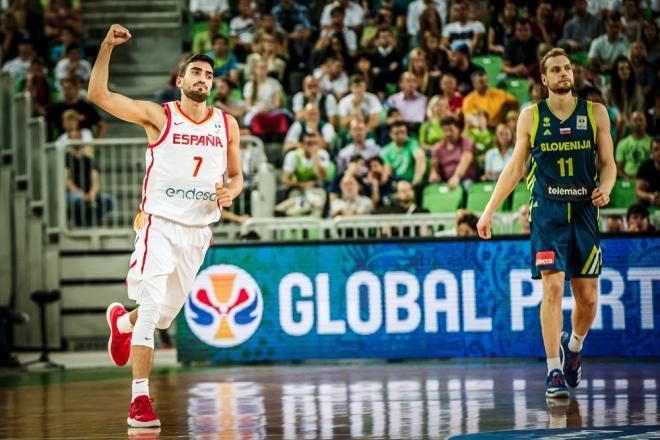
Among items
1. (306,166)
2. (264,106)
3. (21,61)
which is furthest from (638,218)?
(21,61)

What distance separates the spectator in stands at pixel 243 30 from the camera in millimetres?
19219

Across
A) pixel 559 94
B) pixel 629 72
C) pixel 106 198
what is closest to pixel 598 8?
pixel 629 72

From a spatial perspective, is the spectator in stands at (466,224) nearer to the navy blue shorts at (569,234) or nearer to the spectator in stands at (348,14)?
the navy blue shorts at (569,234)

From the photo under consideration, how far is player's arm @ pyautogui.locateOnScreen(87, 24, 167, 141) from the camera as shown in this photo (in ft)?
25.1

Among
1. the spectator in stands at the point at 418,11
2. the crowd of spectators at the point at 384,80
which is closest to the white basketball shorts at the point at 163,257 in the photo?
the crowd of spectators at the point at 384,80

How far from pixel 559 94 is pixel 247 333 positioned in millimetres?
5153

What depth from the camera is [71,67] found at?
741 inches

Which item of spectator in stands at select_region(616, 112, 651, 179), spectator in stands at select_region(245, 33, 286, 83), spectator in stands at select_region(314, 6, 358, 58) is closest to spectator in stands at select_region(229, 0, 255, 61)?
spectator in stands at select_region(245, 33, 286, 83)

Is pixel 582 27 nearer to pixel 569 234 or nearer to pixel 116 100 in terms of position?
pixel 569 234

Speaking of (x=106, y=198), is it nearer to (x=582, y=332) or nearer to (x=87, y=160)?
(x=87, y=160)

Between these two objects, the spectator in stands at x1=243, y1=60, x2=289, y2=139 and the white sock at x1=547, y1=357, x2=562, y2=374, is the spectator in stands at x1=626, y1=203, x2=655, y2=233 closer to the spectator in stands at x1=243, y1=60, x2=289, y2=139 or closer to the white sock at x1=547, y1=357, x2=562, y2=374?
the white sock at x1=547, y1=357, x2=562, y2=374

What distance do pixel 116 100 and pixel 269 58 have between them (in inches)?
413

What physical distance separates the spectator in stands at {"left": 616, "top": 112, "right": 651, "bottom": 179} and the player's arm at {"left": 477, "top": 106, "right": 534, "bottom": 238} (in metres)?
7.38

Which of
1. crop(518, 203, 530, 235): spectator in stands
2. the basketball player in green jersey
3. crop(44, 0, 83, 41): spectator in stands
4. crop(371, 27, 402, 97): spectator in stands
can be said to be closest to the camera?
the basketball player in green jersey
